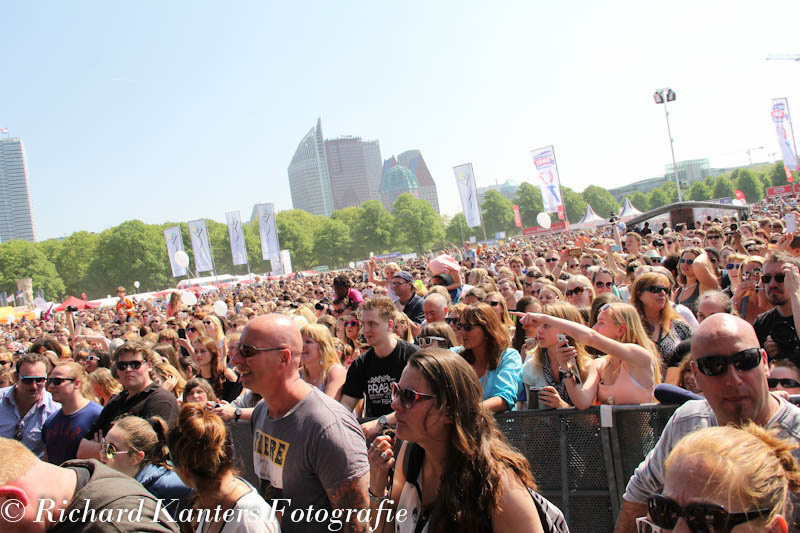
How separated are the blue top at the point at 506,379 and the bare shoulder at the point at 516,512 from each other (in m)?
1.95

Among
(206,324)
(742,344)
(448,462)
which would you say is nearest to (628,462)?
(742,344)

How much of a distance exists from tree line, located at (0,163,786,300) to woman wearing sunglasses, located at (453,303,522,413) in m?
68.2

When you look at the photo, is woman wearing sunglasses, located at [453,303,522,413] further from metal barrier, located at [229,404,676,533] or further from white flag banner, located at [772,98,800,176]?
white flag banner, located at [772,98,800,176]

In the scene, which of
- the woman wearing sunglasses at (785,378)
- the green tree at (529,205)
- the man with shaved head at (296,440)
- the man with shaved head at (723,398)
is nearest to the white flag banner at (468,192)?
the woman wearing sunglasses at (785,378)

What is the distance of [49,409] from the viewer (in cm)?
570

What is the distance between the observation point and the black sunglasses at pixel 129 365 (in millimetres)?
4801

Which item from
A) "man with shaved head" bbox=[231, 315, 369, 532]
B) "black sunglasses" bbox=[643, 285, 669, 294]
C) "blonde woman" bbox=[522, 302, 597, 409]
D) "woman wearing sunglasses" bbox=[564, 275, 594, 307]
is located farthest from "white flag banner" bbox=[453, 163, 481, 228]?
"man with shaved head" bbox=[231, 315, 369, 532]

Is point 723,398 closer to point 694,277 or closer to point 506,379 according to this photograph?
point 506,379

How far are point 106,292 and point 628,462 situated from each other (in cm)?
9554

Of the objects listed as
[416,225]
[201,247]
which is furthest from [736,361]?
[416,225]

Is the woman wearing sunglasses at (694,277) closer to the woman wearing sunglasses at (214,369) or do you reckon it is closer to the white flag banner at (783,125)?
the woman wearing sunglasses at (214,369)

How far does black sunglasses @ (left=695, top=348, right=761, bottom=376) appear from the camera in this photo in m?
2.07

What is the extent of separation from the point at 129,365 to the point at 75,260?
9689 centimetres

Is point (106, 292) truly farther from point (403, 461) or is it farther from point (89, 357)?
point (403, 461)
